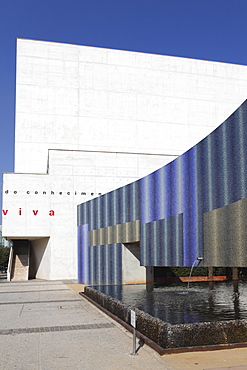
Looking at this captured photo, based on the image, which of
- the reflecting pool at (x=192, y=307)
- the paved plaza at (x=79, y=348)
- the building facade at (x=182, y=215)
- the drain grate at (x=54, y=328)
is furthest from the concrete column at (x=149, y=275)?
the drain grate at (x=54, y=328)

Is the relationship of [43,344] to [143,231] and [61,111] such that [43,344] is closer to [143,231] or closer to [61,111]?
[143,231]

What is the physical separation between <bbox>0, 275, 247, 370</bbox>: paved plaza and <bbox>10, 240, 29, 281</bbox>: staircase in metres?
28.4

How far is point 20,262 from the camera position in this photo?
152 ft

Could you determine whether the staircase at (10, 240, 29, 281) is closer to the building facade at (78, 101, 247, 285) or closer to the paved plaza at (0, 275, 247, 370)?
the building facade at (78, 101, 247, 285)

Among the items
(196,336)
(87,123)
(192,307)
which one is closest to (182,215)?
(192,307)

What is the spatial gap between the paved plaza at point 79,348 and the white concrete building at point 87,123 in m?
23.2

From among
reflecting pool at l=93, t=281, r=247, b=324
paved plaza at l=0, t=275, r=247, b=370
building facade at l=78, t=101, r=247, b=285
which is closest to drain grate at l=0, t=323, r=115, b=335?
paved plaza at l=0, t=275, r=247, b=370

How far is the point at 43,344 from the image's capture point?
36.9 feet

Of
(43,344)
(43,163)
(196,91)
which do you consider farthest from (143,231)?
(196,91)

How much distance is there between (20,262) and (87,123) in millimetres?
16741

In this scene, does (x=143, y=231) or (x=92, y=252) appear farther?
(x=92, y=252)

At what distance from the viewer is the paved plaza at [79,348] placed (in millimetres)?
9117

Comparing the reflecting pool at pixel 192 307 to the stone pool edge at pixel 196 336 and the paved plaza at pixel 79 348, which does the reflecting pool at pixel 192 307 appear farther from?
the paved plaza at pixel 79 348

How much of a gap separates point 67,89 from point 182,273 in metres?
24.6
